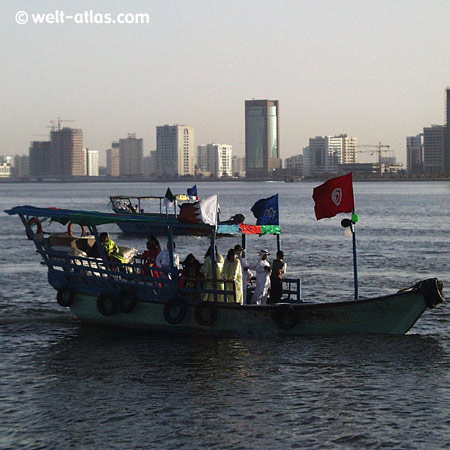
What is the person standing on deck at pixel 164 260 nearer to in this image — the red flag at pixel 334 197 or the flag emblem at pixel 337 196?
the red flag at pixel 334 197

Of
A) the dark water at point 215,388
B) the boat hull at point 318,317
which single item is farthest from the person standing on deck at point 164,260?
the dark water at point 215,388

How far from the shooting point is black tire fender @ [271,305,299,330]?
843 inches

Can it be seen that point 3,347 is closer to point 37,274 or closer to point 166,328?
point 166,328

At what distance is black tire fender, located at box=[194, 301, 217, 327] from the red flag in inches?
138

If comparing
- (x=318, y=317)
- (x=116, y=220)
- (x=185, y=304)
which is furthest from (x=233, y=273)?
(x=116, y=220)

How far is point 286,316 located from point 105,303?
495 centimetres

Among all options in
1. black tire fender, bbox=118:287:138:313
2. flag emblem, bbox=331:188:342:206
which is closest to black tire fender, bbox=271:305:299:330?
flag emblem, bbox=331:188:342:206

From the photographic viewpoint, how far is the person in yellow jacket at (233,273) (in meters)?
21.5

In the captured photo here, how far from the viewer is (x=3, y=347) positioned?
73.4ft

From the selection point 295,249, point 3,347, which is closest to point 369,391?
point 3,347

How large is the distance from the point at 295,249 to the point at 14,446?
128 ft

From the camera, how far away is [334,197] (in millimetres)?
21312

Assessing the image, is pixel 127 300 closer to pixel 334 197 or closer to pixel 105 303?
pixel 105 303

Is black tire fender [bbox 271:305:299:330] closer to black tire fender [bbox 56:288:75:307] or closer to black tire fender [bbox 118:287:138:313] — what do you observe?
black tire fender [bbox 118:287:138:313]
